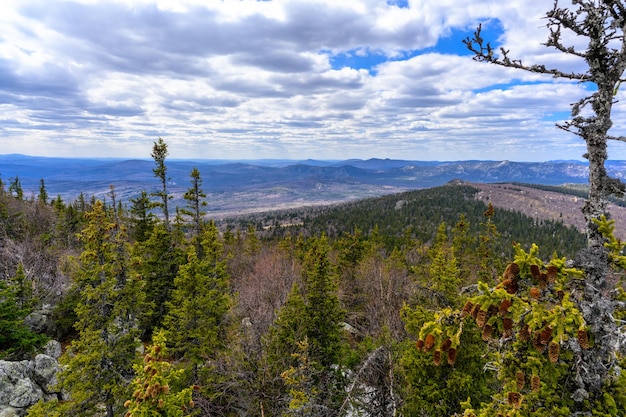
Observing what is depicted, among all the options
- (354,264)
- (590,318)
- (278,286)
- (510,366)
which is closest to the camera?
(590,318)

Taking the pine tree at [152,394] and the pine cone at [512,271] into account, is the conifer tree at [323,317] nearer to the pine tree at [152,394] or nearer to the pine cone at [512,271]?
the pine tree at [152,394]

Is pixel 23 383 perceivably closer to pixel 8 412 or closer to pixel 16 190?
pixel 8 412

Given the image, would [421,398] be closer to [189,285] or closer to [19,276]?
[189,285]

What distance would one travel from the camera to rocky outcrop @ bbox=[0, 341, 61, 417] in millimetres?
15062

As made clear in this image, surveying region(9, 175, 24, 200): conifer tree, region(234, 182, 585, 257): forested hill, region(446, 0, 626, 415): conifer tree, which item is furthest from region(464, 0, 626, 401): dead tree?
region(234, 182, 585, 257): forested hill

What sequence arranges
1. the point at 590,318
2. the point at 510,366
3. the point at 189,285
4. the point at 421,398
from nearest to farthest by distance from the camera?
1. the point at 590,318
2. the point at 510,366
3. the point at 421,398
4. the point at 189,285

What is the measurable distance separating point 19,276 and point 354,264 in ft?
93.7

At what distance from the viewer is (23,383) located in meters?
15.8

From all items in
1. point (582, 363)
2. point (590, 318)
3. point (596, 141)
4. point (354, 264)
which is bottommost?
point (354, 264)

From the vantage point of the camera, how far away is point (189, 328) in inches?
707

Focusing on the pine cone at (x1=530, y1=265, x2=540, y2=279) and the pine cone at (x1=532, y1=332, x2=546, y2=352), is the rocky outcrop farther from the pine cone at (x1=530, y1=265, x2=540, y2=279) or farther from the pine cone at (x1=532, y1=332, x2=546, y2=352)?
the pine cone at (x1=530, y1=265, x2=540, y2=279)

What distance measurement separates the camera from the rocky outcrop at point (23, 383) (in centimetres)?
1506

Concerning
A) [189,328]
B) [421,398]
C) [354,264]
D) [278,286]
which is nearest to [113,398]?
[189,328]

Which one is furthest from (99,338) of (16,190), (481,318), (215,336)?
(16,190)
